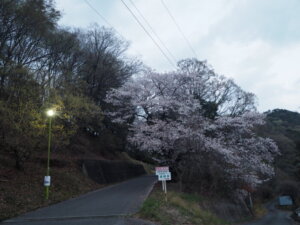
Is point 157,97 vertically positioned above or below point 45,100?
above

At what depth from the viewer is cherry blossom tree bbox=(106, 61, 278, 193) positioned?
17250mm

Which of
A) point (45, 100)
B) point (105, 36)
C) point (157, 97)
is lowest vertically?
point (45, 100)

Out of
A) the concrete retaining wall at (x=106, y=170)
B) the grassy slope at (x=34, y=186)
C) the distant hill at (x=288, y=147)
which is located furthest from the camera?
the distant hill at (x=288, y=147)

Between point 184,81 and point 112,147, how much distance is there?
1194cm

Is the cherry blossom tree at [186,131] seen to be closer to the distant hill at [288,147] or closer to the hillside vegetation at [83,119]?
the hillside vegetation at [83,119]

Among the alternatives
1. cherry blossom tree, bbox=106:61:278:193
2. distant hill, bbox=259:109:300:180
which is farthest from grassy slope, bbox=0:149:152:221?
distant hill, bbox=259:109:300:180

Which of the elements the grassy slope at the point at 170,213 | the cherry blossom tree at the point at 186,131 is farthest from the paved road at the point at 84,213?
the cherry blossom tree at the point at 186,131

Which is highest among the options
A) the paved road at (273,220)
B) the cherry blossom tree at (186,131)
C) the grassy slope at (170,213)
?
the cherry blossom tree at (186,131)

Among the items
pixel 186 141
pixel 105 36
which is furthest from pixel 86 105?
pixel 105 36

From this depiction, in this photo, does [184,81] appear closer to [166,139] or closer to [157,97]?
[157,97]

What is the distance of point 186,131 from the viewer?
1661 cm

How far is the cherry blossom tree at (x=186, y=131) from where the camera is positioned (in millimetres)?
17250

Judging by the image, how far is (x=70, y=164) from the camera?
18.3m

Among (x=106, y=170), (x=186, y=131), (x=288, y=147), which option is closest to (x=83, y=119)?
(x=106, y=170)
